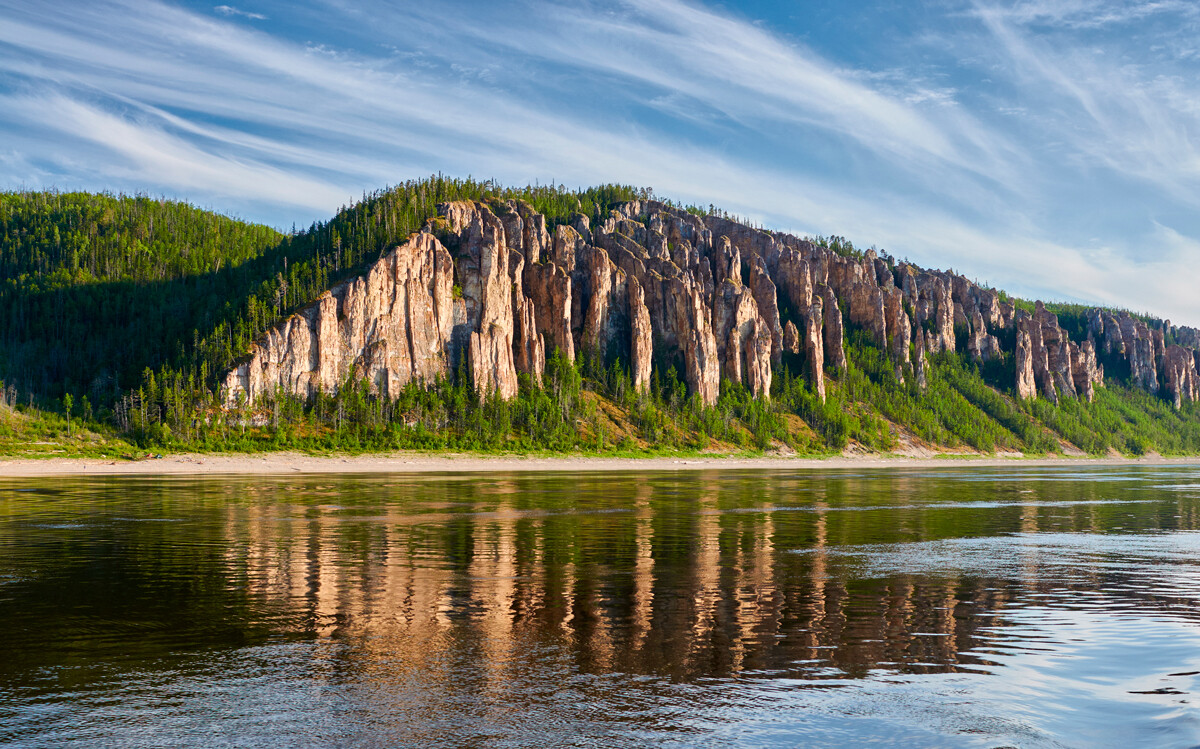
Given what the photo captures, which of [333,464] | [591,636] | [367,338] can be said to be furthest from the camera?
[367,338]

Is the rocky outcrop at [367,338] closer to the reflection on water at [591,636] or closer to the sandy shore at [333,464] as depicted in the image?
the sandy shore at [333,464]

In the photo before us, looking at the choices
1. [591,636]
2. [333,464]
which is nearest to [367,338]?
[333,464]

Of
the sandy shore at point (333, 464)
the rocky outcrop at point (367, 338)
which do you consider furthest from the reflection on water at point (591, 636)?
the rocky outcrop at point (367, 338)

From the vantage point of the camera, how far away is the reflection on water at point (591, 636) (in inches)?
488

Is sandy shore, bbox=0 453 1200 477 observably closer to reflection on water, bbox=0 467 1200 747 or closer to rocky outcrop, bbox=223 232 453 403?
rocky outcrop, bbox=223 232 453 403

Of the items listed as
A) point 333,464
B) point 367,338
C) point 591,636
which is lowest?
point 333,464

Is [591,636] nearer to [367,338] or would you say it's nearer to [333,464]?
[333,464]

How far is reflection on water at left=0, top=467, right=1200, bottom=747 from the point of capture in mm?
12398

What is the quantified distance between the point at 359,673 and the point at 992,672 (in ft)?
41.5

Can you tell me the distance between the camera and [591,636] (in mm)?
18250

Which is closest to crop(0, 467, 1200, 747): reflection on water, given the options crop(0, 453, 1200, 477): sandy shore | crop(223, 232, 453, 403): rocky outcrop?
crop(0, 453, 1200, 477): sandy shore

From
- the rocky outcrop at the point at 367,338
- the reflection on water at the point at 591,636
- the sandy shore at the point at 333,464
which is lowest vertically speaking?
the sandy shore at the point at 333,464

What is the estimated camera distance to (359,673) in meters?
15.2

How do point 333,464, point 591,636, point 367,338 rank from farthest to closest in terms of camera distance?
point 367,338 < point 333,464 < point 591,636
